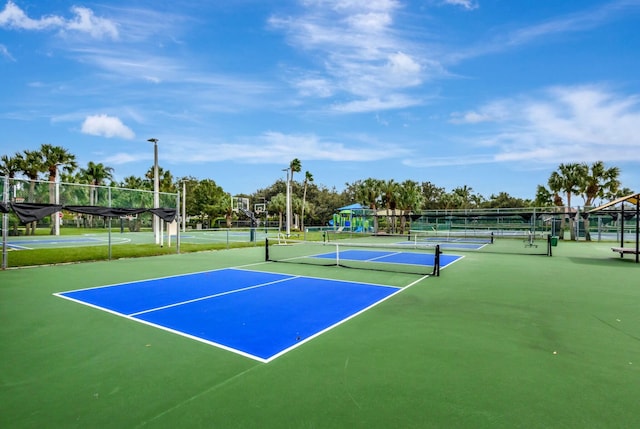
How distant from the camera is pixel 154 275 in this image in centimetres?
1149

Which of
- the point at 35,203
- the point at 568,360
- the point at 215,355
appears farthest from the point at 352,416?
the point at 35,203

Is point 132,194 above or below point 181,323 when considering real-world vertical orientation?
above

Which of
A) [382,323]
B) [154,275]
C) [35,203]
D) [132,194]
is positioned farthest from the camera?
[132,194]

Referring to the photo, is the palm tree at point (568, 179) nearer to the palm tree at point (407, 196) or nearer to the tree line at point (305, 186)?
the tree line at point (305, 186)

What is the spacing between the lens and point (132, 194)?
16.9 metres

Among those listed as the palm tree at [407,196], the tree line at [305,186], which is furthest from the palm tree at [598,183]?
the palm tree at [407,196]

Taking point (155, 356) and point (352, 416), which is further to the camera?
point (155, 356)

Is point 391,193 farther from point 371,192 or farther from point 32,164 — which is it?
point 32,164

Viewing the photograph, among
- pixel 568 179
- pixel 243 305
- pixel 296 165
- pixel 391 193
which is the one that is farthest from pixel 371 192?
pixel 243 305

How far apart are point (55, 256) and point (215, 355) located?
14.0 metres

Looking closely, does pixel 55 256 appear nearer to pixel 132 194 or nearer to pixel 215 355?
pixel 132 194

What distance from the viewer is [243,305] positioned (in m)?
7.43

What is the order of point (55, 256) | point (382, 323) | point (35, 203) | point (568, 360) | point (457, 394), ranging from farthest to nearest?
point (55, 256) < point (35, 203) < point (382, 323) < point (568, 360) < point (457, 394)

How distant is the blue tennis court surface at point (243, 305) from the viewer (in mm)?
5473
